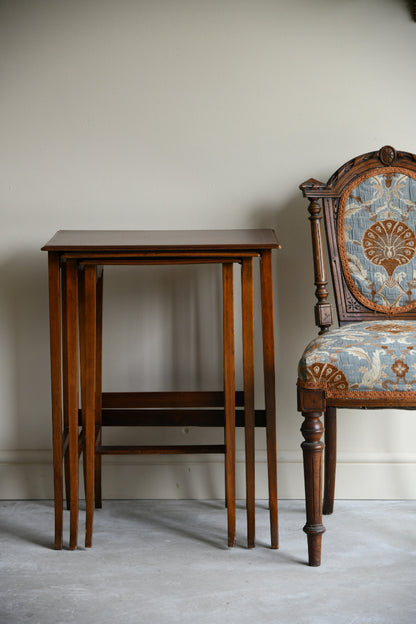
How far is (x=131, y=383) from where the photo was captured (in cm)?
241

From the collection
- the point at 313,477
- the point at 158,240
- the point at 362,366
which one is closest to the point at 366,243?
the point at 362,366

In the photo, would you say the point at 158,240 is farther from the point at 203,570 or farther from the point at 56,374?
the point at 203,570

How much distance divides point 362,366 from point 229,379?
369 mm

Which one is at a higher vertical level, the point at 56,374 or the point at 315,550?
the point at 56,374

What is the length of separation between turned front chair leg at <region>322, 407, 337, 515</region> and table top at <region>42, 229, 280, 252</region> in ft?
2.01

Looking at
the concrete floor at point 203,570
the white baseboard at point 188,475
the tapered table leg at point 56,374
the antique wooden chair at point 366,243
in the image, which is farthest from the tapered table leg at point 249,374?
the tapered table leg at point 56,374

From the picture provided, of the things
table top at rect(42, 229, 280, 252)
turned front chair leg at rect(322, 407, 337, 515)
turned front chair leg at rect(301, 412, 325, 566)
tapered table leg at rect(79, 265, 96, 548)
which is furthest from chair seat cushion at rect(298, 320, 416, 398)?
tapered table leg at rect(79, 265, 96, 548)

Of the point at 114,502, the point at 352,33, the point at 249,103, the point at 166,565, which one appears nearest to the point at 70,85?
the point at 249,103

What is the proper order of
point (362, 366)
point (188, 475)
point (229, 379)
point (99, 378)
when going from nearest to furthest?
point (362, 366) < point (229, 379) < point (99, 378) < point (188, 475)

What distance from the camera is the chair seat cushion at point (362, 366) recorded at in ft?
5.78

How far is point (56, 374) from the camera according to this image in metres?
1.96

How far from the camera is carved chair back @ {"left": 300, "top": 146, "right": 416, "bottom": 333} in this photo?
2162 mm

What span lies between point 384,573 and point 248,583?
349mm

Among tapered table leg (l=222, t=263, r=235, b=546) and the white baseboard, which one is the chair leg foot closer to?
tapered table leg (l=222, t=263, r=235, b=546)
